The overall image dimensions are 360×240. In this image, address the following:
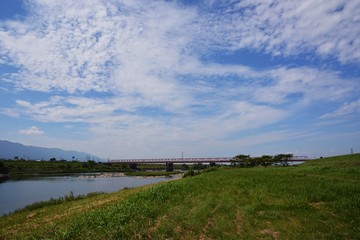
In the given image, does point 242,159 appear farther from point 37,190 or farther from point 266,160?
point 37,190

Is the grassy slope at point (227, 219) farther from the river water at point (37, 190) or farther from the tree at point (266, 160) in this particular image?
the tree at point (266, 160)

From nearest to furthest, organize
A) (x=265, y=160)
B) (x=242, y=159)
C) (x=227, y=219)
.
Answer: (x=227, y=219) < (x=265, y=160) < (x=242, y=159)

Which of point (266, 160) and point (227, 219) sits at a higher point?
point (266, 160)

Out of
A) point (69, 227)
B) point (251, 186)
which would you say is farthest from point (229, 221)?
point (251, 186)

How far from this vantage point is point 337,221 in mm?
13711

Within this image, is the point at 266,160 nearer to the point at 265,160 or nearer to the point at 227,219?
the point at 265,160

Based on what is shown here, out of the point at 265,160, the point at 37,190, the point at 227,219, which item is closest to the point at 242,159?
the point at 265,160

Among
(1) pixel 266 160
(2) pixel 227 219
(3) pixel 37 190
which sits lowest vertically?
(3) pixel 37 190

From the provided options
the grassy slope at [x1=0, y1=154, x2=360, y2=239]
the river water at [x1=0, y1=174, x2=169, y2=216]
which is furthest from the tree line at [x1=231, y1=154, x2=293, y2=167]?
the grassy slope at [x1=0, y1=154, x2=360, y2=239]

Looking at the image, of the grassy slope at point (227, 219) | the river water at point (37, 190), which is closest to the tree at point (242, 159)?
the river water at point (37, 190)

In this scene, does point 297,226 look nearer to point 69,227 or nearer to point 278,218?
point 278,218

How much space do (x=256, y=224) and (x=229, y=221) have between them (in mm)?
1307

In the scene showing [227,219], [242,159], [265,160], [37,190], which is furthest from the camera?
[242,159]

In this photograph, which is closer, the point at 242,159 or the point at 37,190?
the point at 37,190
